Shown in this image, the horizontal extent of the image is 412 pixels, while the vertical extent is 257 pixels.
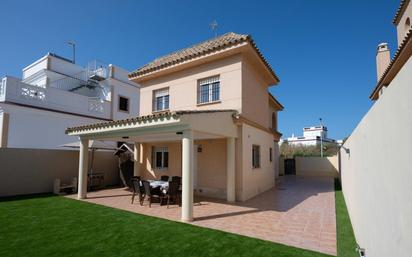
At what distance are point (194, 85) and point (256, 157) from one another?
21.0 feet

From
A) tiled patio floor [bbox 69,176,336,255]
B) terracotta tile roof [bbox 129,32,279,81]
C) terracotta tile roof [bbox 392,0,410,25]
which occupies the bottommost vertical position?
tiled patio floor [bbox 69,176,336,255]

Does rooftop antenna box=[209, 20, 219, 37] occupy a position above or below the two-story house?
above

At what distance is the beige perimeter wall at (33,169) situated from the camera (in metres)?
14.6

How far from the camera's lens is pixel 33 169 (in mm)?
15734

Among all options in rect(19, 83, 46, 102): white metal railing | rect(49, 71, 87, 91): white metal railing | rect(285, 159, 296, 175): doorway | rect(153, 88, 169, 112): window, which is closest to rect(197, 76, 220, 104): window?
rect(153, 88, 169, 112): window

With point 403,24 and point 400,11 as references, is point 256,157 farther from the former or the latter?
point 400,11

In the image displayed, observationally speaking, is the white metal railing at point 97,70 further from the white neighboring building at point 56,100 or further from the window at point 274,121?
the window at point 274,121

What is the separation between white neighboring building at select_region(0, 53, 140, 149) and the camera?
17.2 meters

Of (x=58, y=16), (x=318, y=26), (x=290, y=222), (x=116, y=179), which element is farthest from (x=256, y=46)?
(x=116, y=179)

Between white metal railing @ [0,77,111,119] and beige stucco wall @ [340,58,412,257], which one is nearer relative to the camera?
beige stucco wall @ [340,58,412,257]

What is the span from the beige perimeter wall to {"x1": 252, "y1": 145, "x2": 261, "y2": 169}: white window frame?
13261 mm

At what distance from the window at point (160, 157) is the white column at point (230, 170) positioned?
5.41m

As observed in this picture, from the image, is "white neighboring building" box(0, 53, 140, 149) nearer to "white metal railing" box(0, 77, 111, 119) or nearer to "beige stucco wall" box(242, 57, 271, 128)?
"white metal railing" box(0, 77, 111, 119)

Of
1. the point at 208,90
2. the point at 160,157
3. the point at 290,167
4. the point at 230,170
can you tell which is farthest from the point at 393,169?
the point at 290,167
